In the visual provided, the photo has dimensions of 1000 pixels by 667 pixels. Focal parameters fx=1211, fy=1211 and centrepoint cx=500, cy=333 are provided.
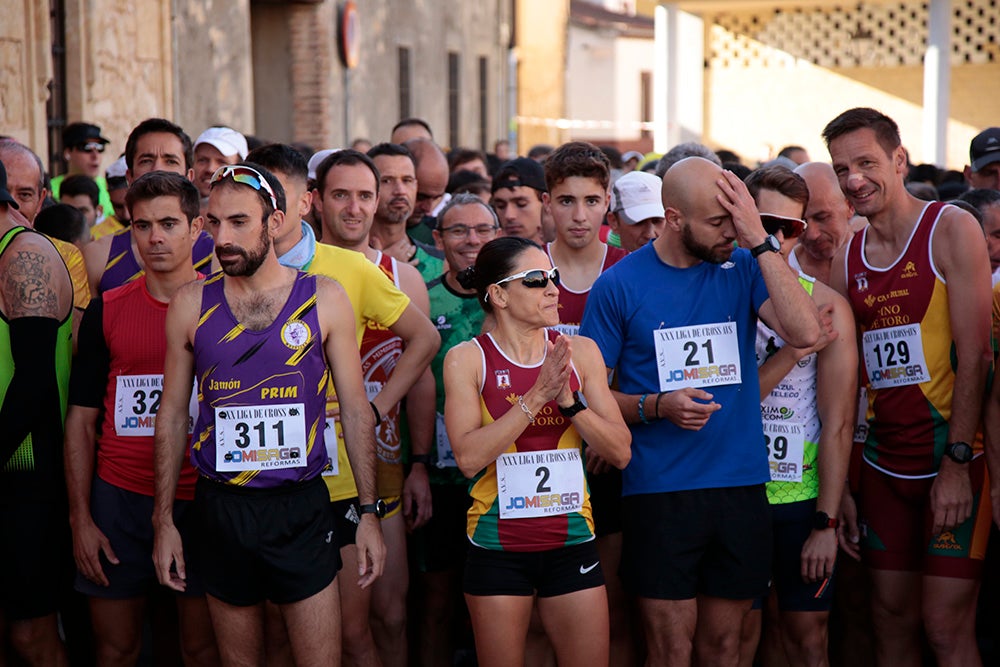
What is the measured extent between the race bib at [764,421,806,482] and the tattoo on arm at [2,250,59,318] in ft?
8.97

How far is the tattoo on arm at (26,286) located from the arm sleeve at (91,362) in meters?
0.16

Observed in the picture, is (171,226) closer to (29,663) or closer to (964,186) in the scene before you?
(29,663)

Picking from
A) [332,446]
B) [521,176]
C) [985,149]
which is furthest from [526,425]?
[985,149]

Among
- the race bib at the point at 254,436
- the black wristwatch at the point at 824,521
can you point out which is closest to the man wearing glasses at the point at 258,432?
the race bib at the point at 254,436

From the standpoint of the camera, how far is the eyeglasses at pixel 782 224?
4.64m

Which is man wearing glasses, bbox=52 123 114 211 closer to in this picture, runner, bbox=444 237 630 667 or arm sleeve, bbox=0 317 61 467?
arm sleeve, bbox=0 317 61 467

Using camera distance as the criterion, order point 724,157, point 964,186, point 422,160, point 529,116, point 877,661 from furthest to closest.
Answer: point 529,116
point 724,157
point 964,186
point 422,160
point 877,661

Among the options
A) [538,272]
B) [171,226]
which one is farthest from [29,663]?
[538,272]

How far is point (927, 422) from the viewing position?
4.53m

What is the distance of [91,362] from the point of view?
456 cm

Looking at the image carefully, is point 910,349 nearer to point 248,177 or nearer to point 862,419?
point 862,419

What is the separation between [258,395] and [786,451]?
1966 mm

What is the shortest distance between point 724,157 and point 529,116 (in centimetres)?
2955

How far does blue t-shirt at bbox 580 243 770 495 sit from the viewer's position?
14.1 feet
